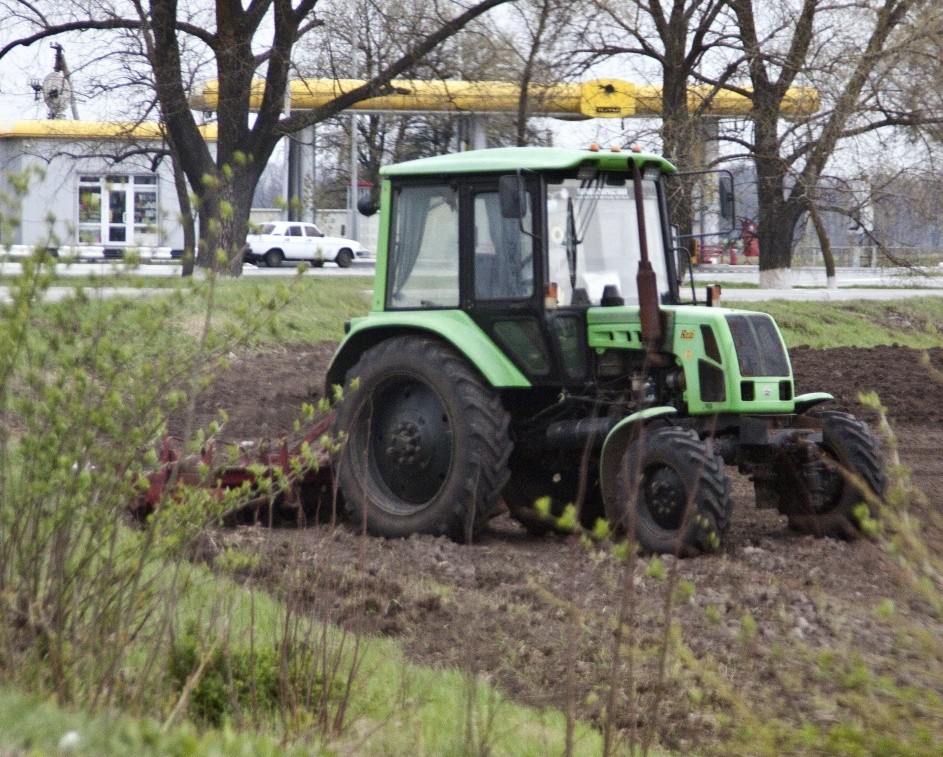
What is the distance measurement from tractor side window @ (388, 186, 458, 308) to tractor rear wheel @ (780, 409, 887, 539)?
2420 mm

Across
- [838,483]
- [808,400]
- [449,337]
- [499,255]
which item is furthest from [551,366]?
[838,483]

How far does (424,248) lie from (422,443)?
49.8 inches

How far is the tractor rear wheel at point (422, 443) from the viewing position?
895 centimetres

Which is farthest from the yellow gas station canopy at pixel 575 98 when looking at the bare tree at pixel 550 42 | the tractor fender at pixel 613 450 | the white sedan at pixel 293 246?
the tractor fender at pixel 613 450

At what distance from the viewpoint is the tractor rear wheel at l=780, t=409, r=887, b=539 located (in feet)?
28.6

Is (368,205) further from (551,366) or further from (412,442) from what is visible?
(551,366)

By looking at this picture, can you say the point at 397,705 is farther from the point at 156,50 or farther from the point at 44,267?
the point at 156,50

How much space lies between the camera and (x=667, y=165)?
9.56 metres

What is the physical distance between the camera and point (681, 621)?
6715 millimetres

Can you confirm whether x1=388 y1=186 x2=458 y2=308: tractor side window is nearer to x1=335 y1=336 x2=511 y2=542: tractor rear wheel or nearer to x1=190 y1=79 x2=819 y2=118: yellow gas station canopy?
x1=335 y1=336 x2=511 y2=542: tractor rear wheel

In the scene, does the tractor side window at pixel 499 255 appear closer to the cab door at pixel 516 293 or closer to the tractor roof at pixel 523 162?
the cab door at pixel 516 293

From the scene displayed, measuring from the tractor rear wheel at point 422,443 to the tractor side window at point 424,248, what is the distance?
0.34 m

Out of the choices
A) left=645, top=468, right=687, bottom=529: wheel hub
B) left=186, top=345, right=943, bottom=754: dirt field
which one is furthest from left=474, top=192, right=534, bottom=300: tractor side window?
left=186, top=345, right=943, bottom=754: dirt field

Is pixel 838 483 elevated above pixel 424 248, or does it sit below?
below
